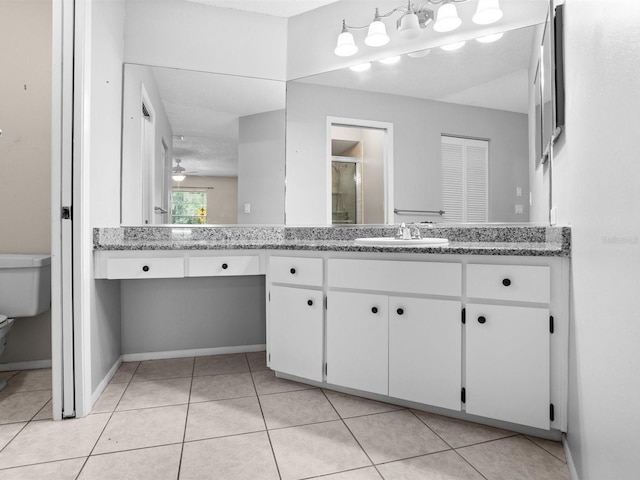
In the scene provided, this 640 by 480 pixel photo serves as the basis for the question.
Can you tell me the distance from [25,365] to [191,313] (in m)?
1.05

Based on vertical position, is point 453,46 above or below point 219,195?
above

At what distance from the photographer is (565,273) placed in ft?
4.84

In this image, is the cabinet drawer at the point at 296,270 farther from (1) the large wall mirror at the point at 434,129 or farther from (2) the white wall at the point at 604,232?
(2) the white wall at the point at 604,232

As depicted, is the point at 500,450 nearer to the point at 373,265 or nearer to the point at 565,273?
the point at 565,273

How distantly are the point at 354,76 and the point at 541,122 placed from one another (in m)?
1.20

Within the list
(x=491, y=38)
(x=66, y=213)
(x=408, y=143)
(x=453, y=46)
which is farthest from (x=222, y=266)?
(x=491, y=38)

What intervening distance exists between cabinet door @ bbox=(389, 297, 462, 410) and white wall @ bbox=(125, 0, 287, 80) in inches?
77.4

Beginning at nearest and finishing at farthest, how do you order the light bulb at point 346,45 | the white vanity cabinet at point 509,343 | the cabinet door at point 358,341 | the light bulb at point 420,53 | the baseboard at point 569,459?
the baseboard at point 569,459 < the white vanity cabinet at point 509,343 < the cabinet door at point 358,341 < the light bulb at point 420,53 < the light bulb at point 346,45

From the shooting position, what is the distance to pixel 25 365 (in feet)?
7.88

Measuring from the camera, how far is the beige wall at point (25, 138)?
7.79ft

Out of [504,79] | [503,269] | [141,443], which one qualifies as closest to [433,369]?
[503,269]

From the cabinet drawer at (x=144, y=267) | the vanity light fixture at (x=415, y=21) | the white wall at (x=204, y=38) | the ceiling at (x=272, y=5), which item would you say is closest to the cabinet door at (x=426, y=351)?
the cabinet drawer at (x=144, y=267)

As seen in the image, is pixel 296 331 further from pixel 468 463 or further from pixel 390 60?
pixel 390 60

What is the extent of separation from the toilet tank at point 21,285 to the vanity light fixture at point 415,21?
2308 mm
